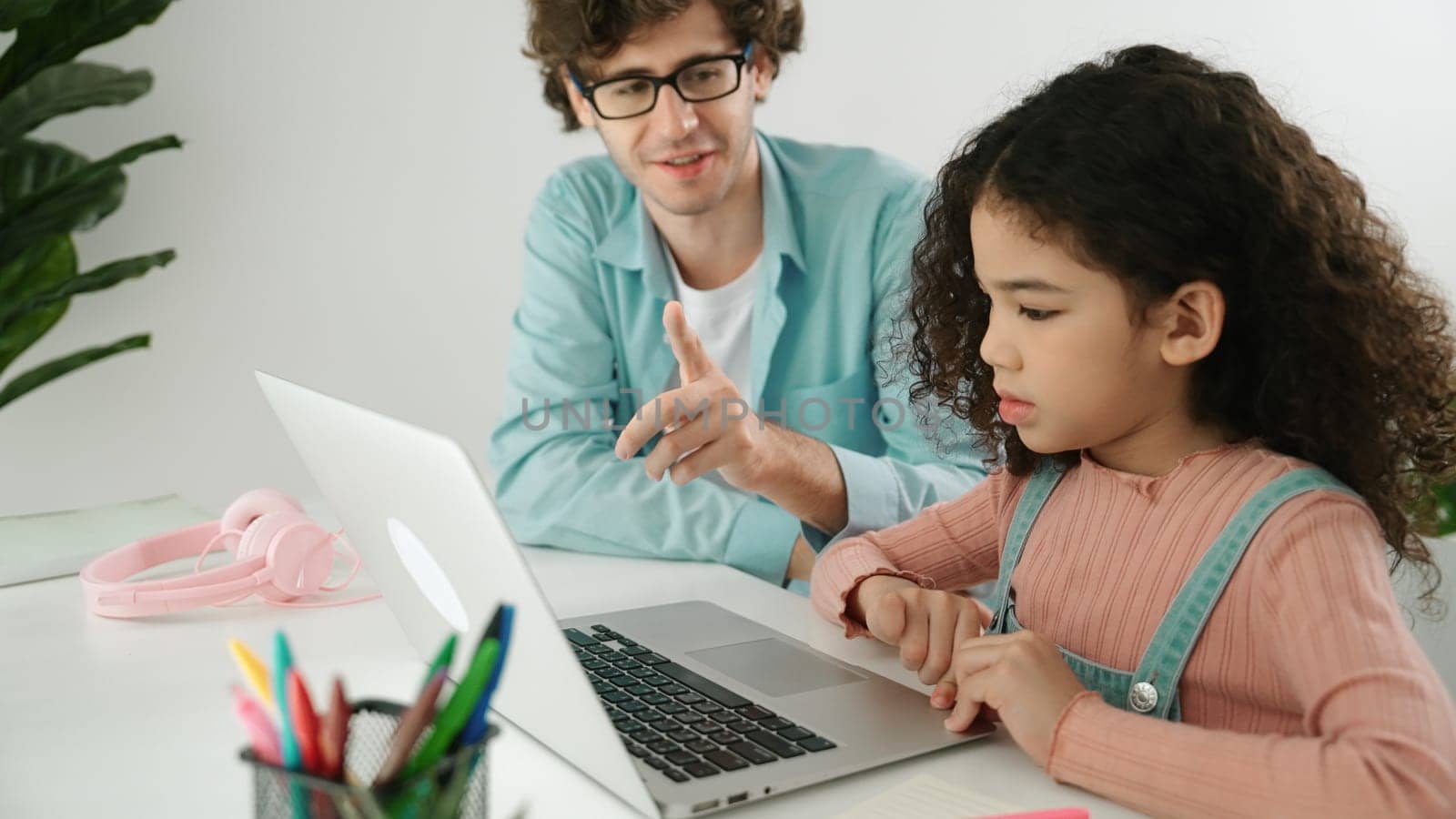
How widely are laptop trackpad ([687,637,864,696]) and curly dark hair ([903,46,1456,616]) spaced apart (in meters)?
0.32

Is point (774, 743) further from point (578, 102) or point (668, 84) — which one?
point (578, 102)

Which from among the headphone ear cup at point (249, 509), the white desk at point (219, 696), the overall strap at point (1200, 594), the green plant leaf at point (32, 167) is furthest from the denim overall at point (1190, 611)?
the green plant leaf at point (32, 167)

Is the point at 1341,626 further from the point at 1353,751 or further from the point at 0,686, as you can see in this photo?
the point at 0,686

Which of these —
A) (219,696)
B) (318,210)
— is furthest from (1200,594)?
(318,210)

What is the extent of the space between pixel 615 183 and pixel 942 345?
0.76 m

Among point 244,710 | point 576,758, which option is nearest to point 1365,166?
point 576,758

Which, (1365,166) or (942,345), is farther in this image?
(1365,166)

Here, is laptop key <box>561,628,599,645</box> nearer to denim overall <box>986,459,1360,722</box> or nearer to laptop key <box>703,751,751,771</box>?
laptop key <box>703,751,751,771</box>

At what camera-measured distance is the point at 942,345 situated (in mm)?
1122

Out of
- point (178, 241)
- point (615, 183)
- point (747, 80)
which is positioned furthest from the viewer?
point (178, 241)

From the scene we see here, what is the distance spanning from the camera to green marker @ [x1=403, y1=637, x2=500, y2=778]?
1.56 feet

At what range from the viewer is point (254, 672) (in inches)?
19.3

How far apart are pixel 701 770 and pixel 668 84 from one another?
101cm

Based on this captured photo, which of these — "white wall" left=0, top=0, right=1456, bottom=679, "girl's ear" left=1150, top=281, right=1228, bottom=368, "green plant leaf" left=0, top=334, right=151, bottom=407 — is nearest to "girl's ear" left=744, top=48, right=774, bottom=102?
"white wall" left=0, top=0, right=1456, bottom=679
